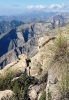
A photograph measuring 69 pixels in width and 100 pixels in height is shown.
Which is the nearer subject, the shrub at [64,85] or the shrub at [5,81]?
the shrub at [64,85]

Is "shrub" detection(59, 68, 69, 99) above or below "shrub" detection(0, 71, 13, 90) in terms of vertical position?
above

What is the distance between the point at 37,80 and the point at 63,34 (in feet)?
8.60

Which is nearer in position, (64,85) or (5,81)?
(64,85)

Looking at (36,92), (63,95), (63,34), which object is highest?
(63,34)

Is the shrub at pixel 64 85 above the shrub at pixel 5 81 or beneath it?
above

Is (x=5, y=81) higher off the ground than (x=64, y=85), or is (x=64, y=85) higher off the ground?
(x=64, y=85)

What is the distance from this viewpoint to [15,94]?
8.67 metres

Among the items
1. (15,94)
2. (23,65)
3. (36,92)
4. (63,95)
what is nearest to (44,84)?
(36,92)

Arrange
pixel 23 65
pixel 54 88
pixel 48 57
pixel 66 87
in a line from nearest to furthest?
1. pixel 66 87
2. pixel 54 88
3. pixel 48 57
4. pixel 23 65

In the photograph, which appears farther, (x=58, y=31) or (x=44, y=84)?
(x=44, y=84)

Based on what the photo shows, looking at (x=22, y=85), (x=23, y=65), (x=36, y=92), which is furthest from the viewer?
(x=23, y=65)

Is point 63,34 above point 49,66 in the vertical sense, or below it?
above

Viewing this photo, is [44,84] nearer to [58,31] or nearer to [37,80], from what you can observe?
[37,80]

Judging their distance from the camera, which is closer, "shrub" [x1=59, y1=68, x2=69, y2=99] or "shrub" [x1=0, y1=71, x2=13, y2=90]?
"shrub" [x1=59, y1=68, x2=69, y2=99]
